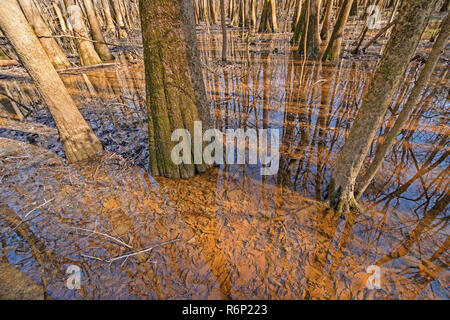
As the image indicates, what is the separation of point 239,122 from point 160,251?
149 inches

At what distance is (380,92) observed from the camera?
7.10ft

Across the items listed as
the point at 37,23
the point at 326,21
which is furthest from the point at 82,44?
the point at 326,21

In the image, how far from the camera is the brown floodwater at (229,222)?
2.22m

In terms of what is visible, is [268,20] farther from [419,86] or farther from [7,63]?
[419,86]

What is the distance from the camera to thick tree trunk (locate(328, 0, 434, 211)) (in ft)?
5.84

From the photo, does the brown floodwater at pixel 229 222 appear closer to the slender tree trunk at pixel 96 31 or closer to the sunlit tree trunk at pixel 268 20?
the slender tree trunk at pixel 96 31

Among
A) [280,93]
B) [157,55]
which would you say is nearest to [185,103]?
[157,55]

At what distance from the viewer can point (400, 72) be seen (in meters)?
2.00

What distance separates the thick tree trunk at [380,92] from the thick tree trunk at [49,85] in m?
4.69

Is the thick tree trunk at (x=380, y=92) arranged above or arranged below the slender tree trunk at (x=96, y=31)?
below

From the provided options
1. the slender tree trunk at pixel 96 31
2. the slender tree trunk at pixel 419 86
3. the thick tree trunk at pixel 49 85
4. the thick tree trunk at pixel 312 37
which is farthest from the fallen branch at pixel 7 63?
the slender tree trunk at pixel 419 86

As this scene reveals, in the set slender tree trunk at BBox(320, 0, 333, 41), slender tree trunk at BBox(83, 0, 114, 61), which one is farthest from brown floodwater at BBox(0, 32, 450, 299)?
slender tree trunk at BBox(83, 0, 114, 61)

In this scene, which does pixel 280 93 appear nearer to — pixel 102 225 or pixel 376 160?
pixel 376 160

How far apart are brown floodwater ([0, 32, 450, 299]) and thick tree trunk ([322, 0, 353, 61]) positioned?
5419mm
